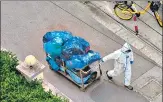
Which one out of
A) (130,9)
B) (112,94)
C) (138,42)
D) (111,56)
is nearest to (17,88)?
(111,56)

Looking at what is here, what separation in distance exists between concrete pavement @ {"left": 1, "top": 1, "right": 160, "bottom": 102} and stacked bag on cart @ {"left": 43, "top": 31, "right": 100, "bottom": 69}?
908 millimetres

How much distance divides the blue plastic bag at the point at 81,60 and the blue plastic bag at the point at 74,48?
108 millimetres

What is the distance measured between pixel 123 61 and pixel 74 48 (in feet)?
4.23

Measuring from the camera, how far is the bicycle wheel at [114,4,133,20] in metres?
15.1

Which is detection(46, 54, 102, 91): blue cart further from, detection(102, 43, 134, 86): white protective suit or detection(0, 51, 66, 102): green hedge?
detection(0, 51, 66, 102): green hedge

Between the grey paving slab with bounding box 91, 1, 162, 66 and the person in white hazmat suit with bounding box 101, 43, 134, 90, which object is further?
the grey paving slab with bounding box 91, 1, 162, 66

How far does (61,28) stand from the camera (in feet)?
49.6

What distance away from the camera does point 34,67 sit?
1116cm

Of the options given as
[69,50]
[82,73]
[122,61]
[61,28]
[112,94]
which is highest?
[122,61]

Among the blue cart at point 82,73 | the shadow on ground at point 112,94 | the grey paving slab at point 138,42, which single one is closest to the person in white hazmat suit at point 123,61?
the shadow on ground at point 112,94

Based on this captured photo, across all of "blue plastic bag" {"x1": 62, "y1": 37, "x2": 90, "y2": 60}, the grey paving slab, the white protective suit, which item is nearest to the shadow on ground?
the white protective suit

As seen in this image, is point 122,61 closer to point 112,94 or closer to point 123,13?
point 112,94

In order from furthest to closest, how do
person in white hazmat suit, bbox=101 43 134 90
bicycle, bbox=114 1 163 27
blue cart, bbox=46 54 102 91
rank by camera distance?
bicycle, bbox=114 1 163 27
blue cart, bbox=46 54 102 91
person in white hazmat suit, bbox=101 43 134 90

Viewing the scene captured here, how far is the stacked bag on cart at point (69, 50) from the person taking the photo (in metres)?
12.8
